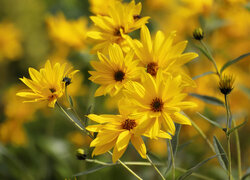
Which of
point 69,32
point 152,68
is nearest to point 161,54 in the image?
point 152,68

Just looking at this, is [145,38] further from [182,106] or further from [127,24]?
[182,106]

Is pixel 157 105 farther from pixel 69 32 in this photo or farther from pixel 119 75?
pixel 69 32

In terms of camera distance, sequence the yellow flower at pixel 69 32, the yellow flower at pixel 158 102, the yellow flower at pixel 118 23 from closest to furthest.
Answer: the yellow flower at pixel 158 102
the yellow flower at pixel 118 23
the yellow flower at pixel 69 32

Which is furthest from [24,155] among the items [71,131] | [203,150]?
[203,150]

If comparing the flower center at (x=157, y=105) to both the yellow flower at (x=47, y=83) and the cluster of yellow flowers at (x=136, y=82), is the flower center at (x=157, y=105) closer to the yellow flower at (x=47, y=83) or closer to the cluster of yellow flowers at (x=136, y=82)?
the cluster of yellow flowers at (x=136, y=82)

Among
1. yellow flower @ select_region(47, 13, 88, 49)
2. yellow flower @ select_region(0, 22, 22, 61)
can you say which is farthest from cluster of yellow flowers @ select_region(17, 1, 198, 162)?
yellow flower @ select_region(0, 22, 22, 61)

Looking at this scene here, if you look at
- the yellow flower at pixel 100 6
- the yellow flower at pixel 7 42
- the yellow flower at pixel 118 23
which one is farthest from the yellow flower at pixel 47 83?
the yellow flower at pixel 7 42
